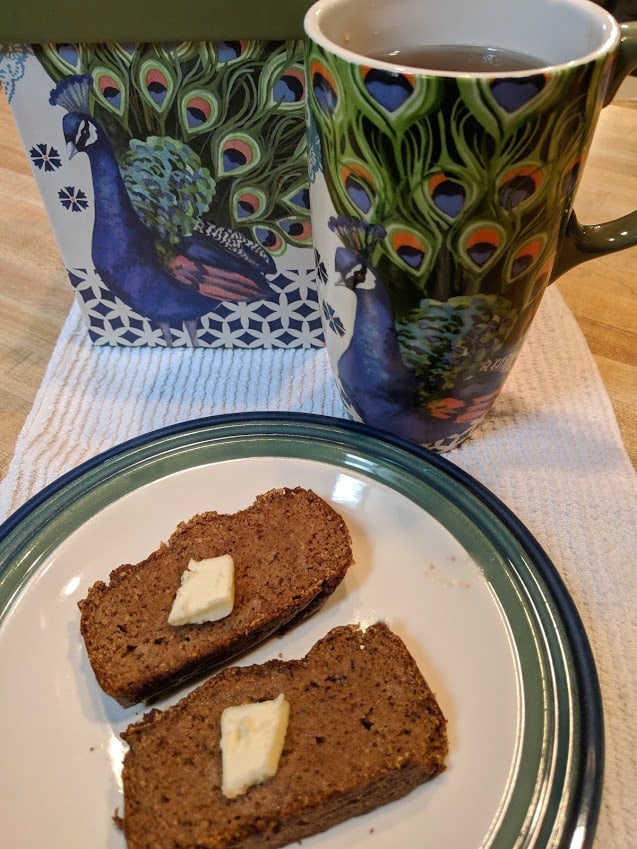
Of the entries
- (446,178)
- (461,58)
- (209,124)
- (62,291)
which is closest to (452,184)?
(446,178)

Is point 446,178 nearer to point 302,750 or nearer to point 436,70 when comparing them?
point 436,70

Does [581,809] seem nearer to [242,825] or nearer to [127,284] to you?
[242,825]

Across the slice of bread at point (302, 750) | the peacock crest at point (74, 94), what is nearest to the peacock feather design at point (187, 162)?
the peacock crest at point (74, 94)

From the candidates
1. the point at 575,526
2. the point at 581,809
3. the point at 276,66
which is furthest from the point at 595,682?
the point at 276,66

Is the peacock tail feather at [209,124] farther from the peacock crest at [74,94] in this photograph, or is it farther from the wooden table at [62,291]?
the wooden table at [62,291]

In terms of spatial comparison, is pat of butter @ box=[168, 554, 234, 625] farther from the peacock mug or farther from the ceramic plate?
the peacock mug

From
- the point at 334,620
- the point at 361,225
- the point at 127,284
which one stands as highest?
the point at 361,225
